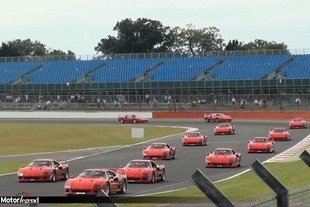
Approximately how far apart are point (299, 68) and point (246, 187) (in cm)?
8011

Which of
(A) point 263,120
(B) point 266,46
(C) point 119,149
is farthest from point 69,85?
(B) point 266,46

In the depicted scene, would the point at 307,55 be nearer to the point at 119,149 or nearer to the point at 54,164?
the point at 119,149

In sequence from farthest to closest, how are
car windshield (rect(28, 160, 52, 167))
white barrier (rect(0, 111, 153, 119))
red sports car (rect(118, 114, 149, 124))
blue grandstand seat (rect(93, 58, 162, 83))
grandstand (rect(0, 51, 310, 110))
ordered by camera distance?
blue grandstand seat (rect(93, 58, 162, 83)) → grandstand (rect(0, 51, 310, 110)) → white barrier (rect(0, 111, 153, 119)) → red sports car (rect(118, 114, 149, 124)) → car windshield (rect(28, 160, 52, 167))

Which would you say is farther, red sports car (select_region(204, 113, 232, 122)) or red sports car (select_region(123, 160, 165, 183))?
red sports car (select_region(204, 113, 232, 122))

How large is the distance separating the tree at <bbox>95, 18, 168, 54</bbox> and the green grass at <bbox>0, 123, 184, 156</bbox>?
92.0 meters

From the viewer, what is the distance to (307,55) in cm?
10762

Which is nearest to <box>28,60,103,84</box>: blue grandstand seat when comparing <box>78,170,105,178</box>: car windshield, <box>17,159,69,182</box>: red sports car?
<box>17,159,69,182</box>: red sports car

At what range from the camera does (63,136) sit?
64062 millimetres

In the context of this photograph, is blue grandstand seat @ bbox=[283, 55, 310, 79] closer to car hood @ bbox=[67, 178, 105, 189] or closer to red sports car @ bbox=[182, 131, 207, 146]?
red sports car @ bbox=[182, 131, 207, 146]

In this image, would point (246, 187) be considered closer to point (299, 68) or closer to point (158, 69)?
point (299, 68)

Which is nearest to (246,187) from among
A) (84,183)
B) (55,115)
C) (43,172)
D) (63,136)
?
(84,183)

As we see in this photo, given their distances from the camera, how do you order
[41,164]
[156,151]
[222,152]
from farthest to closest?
[156,151] → [222,152] → [41,164]

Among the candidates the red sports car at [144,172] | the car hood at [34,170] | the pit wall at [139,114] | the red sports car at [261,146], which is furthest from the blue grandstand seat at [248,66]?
the car hood at [34,170]

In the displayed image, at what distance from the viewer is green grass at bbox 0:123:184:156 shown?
5488 cm
